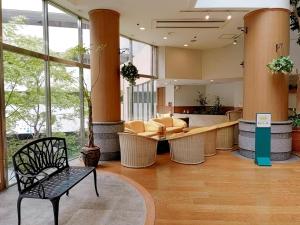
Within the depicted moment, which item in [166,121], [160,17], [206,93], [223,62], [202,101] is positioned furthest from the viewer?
[206,93]

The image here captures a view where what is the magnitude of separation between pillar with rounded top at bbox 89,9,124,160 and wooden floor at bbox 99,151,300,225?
607mm

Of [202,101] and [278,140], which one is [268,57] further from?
[202,101]

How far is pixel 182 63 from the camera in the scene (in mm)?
10203

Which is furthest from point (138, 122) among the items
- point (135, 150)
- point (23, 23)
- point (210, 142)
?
point (23, 23)

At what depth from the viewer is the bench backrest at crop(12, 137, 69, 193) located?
284cm

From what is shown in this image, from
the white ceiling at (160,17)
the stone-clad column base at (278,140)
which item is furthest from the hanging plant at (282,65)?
the white ceiling at (160,17)

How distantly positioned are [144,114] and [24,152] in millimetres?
7347

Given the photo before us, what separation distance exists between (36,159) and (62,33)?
3.55 metres

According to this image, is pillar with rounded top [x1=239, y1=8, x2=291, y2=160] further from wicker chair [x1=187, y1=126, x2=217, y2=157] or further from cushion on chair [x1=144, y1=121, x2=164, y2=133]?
cushion on chair [x1=144, y1=121, x2=164, y2=133]

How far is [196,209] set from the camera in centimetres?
332

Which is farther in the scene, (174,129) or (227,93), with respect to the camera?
(227,93)

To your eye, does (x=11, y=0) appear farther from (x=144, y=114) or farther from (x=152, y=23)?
(x=144, y=114)

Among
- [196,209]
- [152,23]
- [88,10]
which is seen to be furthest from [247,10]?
[196,209]

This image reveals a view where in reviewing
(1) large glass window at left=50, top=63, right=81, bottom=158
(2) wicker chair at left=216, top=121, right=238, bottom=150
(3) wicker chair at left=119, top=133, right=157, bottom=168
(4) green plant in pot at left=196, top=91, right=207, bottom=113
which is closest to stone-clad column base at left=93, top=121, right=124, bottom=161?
(3) wicker chair at left=119, top=133, right=157, bottom=168
